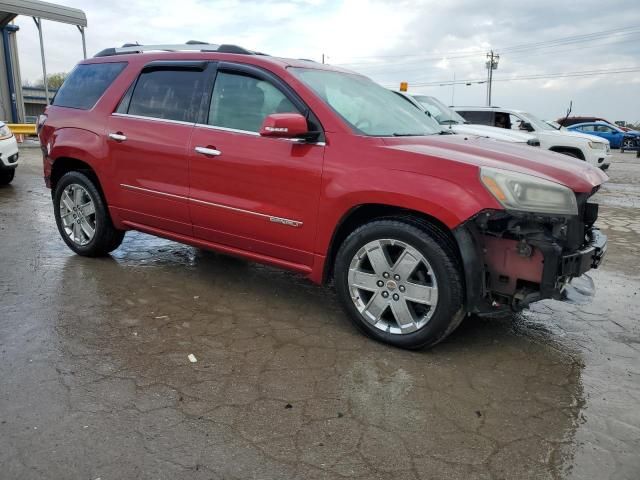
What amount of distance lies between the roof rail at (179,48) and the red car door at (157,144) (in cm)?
19

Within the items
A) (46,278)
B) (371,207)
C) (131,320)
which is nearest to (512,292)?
(371,207)

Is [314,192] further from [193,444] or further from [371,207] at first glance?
[193,444]

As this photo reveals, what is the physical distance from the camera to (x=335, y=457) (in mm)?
2273

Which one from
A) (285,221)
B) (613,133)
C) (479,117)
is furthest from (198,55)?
(613,133)

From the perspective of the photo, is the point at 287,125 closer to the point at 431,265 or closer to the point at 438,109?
the point at 431,265

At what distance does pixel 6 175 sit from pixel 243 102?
715cm

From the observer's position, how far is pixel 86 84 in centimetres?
489

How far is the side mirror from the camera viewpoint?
3.32m

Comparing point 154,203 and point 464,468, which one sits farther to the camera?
point 154,203

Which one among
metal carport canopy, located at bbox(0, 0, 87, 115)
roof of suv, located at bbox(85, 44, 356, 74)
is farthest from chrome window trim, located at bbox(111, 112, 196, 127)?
metal carport canopy, located at bbox(0, 0, 87, 115)

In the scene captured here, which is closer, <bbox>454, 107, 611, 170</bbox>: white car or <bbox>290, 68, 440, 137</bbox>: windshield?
<bbox>290, 68, 440, 137</bbox>: windshield

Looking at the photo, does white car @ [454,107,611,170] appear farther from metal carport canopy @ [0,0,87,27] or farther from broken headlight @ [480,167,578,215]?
metal carport canopy @ [0,0,87,27]

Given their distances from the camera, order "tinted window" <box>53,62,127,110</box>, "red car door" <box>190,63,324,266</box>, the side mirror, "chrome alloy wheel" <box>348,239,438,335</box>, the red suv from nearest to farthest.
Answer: the red suv → "chrome alloy wheel" <box>348,239,438,335</box> → the side mirror → "red car door" <box>190,63,324,266</box> → "tinted window" <box>53,62,127,110</box>

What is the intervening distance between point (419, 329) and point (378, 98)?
195 cm
